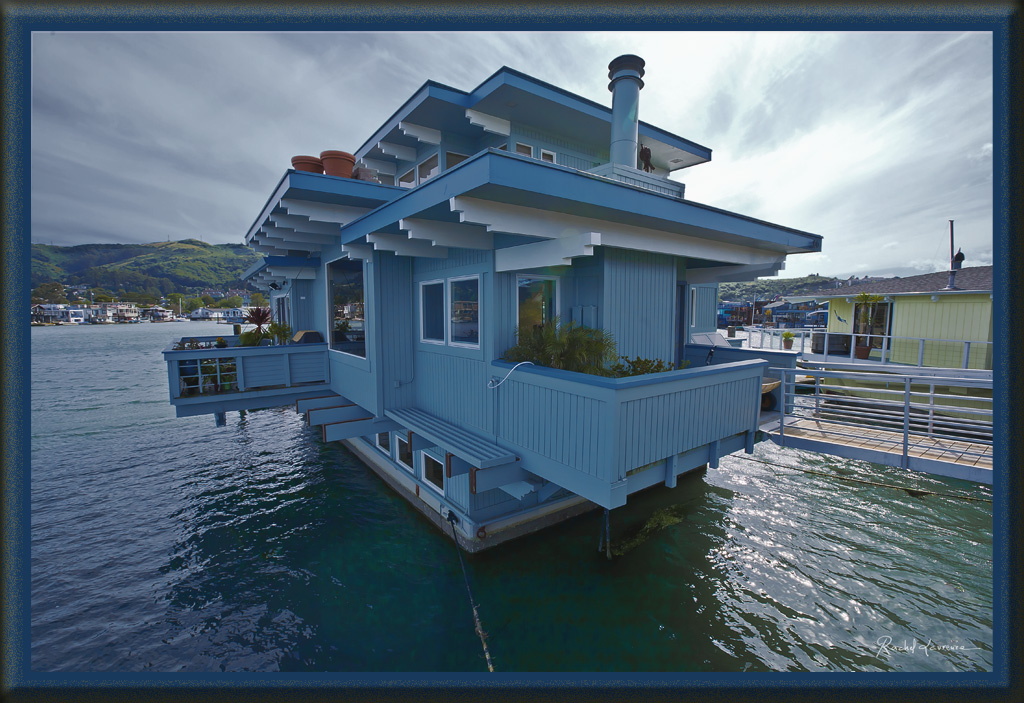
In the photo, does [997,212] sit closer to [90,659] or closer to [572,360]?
[572,360]

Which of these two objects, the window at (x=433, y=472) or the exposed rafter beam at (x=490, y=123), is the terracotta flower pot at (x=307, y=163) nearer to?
the exposed rafter beam at (x=490, y=123)

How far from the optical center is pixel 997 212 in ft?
7.51

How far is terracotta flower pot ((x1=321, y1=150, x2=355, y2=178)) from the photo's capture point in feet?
25.9

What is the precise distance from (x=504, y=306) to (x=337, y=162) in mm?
5047

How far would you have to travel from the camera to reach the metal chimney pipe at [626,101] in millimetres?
7367

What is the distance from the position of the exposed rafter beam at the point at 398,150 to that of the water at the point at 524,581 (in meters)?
8.84

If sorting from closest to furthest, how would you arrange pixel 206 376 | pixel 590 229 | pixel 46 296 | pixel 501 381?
pixel 590 229 → pixel 501 381 → pixel 206 376 → pixel 46 296

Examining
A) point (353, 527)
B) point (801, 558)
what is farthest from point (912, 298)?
point (353, 527)

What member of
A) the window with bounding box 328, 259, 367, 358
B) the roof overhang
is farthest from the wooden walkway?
the window with bounding box 328, 259, 367, 358

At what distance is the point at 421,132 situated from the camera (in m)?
8.78

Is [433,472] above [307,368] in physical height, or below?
below

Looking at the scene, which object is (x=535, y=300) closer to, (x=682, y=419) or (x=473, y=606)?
(x=682, y=419)

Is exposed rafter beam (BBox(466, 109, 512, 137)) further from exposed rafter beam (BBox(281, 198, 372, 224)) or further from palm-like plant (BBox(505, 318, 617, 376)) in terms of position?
palm-like plant (BBox(505, 318, 617, 376))

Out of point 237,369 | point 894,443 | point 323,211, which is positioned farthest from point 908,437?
point 237,369
